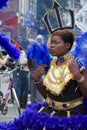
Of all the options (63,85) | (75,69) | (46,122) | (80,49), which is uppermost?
(80,49)

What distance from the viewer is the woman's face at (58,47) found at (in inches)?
155

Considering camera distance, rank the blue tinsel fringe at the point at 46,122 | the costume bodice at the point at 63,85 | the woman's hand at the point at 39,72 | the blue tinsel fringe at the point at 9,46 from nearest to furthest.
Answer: the blue tinsel fringe at the point at 46,122 < the costume bodice at the point at 63,85 < the woman's hand at the point at 39,72 < the blue tinsel fringe at the point at 9,46

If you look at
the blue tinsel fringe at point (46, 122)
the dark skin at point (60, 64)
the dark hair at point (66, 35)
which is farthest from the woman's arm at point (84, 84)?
the dark hair at point (66, 35)

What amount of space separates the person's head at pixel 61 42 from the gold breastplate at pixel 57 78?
4.8 inches

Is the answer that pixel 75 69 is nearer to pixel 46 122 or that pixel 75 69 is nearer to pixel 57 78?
pixel 57 78

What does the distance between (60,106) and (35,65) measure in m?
0.49

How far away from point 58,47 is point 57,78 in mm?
250

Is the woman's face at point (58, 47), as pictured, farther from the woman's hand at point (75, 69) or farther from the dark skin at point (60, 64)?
the woman's hand at point (75, 69)

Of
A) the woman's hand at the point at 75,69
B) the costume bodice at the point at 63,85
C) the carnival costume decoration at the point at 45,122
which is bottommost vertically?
the carnival costume decoration at the point at 45,122

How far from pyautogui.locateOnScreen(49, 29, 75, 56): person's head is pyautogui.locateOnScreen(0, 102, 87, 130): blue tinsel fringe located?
52 cm

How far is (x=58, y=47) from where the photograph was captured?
3.94 metres

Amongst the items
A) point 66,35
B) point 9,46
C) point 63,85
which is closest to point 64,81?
point 63,85

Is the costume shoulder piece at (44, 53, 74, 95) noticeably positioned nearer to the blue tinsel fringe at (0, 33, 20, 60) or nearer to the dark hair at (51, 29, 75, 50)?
the dark hair at (51, 29, 75, 50)

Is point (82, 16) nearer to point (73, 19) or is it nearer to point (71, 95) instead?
point (73, 19)
